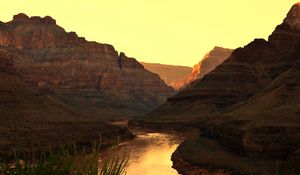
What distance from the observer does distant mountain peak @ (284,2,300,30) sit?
182 meters

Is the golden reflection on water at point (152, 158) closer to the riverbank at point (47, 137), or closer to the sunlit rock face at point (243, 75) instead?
the riverbank at point (47, 137)

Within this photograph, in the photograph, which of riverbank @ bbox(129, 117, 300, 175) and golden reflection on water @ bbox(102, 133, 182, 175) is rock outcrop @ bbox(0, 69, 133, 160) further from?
riverbank @ bbox(129, 117, 300, 175)

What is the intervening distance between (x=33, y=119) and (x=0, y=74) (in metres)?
23.4

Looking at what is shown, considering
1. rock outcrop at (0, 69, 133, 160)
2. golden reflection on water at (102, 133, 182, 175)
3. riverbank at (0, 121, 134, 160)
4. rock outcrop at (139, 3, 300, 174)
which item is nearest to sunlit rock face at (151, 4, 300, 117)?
rock outcrop at (139, 3, 300, 174)

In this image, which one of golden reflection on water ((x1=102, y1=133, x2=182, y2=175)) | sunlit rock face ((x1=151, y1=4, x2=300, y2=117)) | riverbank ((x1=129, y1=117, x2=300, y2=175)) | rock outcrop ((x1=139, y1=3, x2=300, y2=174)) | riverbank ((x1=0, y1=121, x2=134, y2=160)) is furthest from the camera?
sunlit rock face ((x1=151, y1=4, x2=300, y2=117))

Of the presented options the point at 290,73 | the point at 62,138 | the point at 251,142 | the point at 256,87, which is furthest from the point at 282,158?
the point at 256,87

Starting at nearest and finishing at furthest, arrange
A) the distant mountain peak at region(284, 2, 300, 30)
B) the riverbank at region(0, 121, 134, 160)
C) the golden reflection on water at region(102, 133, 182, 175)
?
the golden reflection on water at region(102, 133, 182, 175) → the riverbank at region(0, 121, 134, 160) → the distant mountain peak at region(284, 2, 300, 30)

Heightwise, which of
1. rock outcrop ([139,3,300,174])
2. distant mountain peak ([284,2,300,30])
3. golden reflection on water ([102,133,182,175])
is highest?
distant mountain peak ([284,2,300,30])

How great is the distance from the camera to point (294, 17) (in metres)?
185

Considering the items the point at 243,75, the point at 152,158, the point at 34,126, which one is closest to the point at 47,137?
the point at 34,126

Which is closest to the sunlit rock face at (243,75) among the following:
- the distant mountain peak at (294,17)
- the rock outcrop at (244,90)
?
the rock outcrop at (244,90)

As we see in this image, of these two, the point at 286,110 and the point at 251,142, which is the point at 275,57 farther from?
the point at 251,142

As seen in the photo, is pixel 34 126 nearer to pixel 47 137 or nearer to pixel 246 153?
pixel 47 137

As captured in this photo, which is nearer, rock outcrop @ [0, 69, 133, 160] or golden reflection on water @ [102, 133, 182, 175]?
golden reflection on water @ [102, 133, 182, 175]
